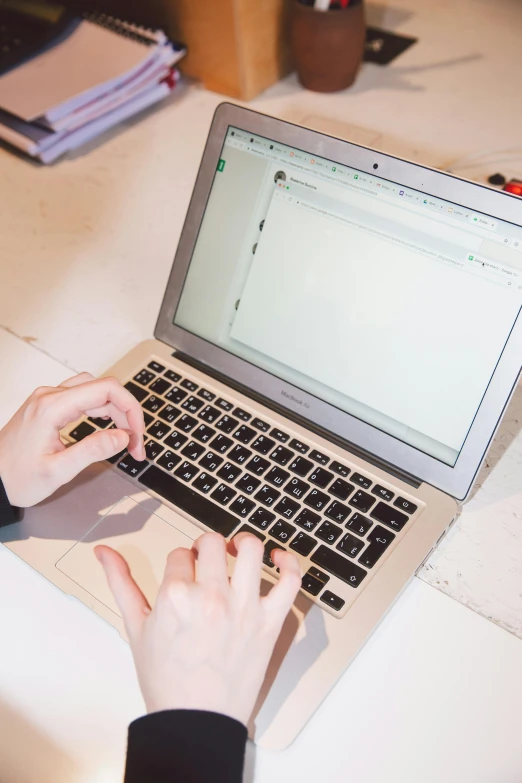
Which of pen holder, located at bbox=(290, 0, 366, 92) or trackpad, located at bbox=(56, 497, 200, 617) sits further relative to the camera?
pen holder, located at bbox=(290, 0, 366, 92)

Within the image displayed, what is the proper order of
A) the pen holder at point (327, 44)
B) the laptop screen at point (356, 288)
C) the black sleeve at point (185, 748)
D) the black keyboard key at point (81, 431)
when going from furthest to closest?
the pen holder at point (327, 44), the black keyboard key at point (81, 431), the laptop screen at point (356, 288), the black sleeve at point (185, 748)

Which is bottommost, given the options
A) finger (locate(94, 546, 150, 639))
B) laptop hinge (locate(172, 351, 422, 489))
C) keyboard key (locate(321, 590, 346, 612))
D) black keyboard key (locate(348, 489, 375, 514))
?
finger (locate(94, 546, 150, 639))

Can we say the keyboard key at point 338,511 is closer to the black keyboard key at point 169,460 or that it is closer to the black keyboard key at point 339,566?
the black keyboard key at point 339,566

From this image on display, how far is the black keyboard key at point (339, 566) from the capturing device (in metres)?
0.51

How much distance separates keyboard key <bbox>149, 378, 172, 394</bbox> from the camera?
0.65m

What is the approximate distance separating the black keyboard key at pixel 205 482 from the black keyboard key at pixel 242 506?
0.09 ft

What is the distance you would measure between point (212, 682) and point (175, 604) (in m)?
0.06

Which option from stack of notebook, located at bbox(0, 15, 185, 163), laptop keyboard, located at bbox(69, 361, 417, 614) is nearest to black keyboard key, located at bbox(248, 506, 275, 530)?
Result: laptop keyboard, located at bbox(69, 361, 417, 614)

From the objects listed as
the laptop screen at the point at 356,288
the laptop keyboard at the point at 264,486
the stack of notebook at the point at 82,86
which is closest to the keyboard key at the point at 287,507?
the laptop keyboard at the point at 264,486

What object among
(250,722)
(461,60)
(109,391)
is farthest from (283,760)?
(461,60)

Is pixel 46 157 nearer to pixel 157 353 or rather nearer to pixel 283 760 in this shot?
pixel 157 353

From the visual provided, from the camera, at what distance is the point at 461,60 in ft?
3.65

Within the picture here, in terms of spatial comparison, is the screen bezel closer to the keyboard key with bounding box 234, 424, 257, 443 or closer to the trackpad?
the keyboard key with bounding box 234, 424, 257, 443

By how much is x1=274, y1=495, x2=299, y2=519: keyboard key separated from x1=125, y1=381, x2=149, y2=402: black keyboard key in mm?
185
